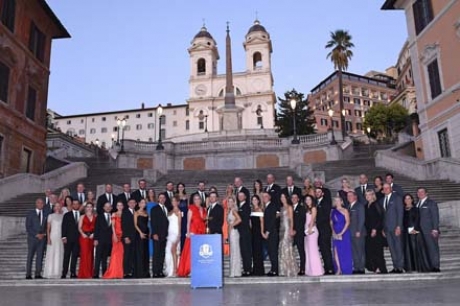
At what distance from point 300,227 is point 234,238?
5.19 feet

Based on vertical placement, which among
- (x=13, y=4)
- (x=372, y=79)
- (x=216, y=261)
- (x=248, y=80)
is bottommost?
(x=216, y=261)

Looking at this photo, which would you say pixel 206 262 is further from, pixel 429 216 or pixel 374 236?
pixel 429 216

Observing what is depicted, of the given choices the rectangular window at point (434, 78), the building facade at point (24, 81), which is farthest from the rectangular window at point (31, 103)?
the rectangular window at point (434, 78)

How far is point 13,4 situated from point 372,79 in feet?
349

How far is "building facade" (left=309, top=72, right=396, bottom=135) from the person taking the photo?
108438 millimetres

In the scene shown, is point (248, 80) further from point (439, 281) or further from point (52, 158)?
point (439, 281)

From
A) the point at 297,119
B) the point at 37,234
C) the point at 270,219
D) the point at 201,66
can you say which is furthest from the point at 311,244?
the point at 201,66

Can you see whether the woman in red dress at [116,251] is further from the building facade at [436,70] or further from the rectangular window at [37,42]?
the rectangular window at [37,42]

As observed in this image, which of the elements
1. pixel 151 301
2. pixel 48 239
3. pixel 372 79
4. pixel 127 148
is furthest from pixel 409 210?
pixel 372 79

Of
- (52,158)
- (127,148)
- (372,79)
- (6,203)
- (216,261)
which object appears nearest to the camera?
(216,261)

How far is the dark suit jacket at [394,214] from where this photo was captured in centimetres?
938

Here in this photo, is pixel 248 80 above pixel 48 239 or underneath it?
above

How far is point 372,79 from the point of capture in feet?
375

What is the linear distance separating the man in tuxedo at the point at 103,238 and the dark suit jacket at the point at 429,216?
750 cm
